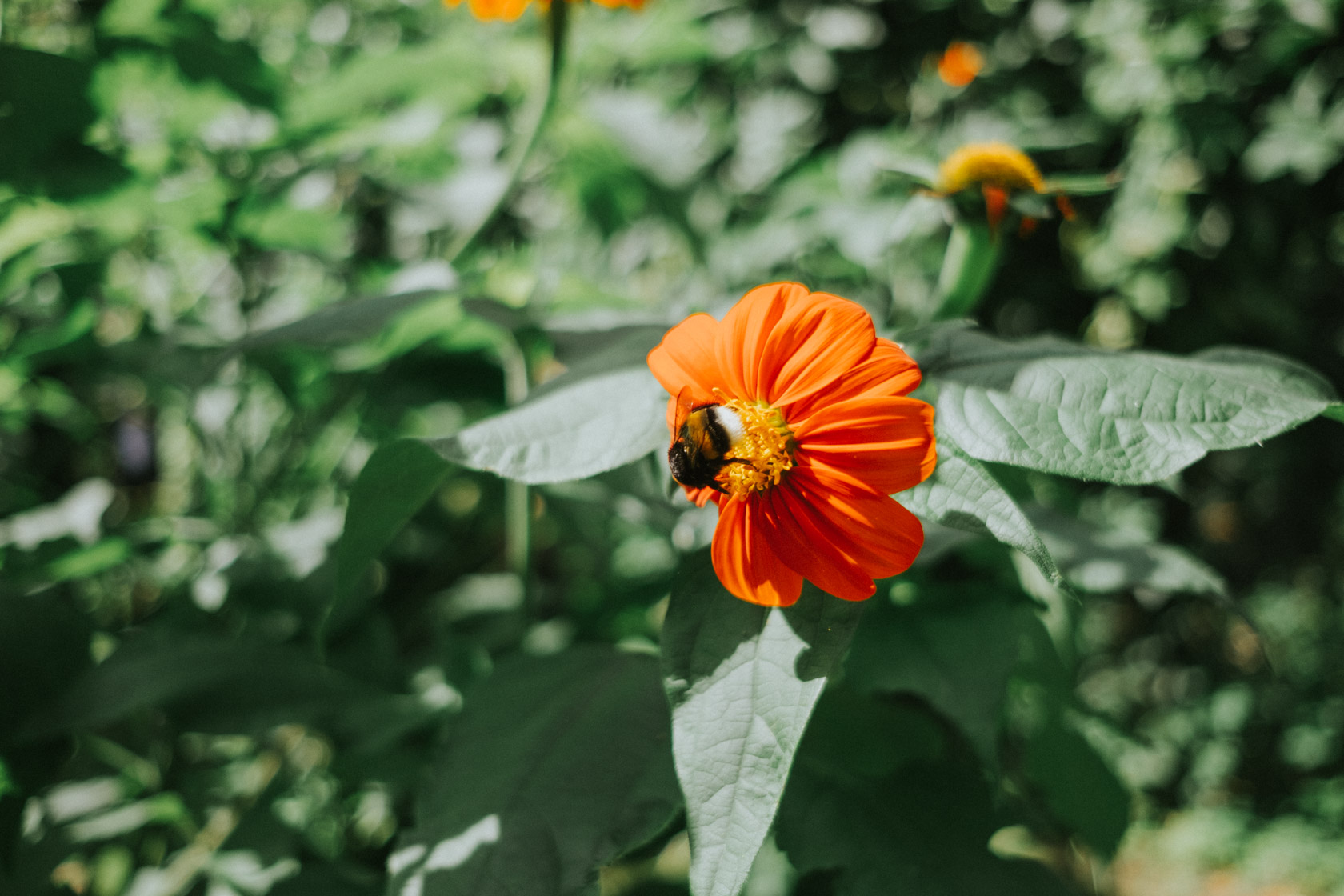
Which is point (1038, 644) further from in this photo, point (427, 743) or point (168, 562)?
point (168, 562)

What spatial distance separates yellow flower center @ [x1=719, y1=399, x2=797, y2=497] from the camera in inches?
15.7

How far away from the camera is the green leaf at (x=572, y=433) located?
0.40m

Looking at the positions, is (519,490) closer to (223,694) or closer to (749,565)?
(223,694)

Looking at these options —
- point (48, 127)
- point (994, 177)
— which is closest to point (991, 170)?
point (994, 177)

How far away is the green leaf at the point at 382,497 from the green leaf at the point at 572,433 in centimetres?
4

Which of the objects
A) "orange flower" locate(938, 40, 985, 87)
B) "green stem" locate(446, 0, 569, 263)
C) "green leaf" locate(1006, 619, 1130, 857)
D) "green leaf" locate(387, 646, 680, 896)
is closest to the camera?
"green leaf" locate(387, 646, 680, 896)

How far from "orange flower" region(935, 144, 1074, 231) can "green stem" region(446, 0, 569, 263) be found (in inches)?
15.8

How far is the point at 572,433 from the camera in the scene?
43 centimetres

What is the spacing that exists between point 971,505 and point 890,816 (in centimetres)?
33

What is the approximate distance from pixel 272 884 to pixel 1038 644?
631mm

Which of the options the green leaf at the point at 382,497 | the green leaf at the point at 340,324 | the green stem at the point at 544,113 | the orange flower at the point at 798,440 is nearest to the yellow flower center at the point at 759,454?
the orange flower at the point at 798,440

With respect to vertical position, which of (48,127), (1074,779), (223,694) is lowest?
(1074,779)

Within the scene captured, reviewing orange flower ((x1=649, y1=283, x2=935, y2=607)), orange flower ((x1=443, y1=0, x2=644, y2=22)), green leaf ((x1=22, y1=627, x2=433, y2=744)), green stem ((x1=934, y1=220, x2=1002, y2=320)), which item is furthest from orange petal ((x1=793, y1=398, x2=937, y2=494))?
orange flower ((x1=443, y1=0, x2=644, y2=22))

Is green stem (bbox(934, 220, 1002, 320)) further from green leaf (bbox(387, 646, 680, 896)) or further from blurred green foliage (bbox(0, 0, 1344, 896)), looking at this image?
green leaf (bbox(387, 646, 680, 896))
